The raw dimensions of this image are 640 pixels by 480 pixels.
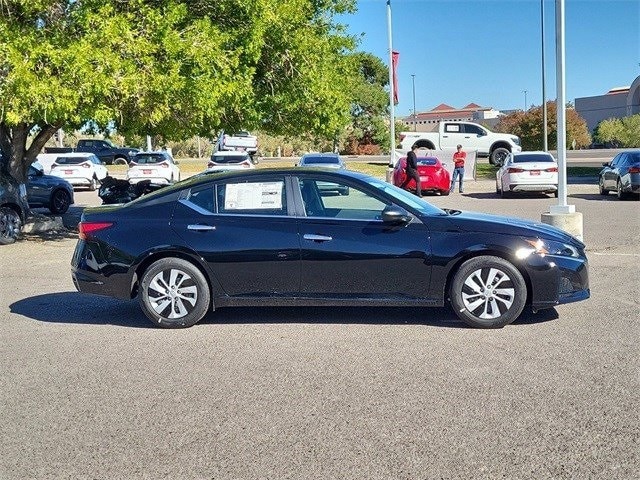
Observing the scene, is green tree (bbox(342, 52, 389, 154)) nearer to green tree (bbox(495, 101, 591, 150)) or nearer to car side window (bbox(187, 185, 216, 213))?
green tree (bbox(495, 101, 591, 150))

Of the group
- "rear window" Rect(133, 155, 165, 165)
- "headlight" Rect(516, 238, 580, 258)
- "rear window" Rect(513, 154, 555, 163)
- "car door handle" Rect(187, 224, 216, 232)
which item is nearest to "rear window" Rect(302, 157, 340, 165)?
"rear window" Rect(133, 155, 165, 165)

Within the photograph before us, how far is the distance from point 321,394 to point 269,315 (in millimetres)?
2620

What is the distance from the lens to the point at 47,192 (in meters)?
19.8

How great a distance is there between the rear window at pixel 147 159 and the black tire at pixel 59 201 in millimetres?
9131

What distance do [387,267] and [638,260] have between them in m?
5.40

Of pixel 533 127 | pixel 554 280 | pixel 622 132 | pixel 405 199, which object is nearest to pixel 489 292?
Answer: pixel 554 280

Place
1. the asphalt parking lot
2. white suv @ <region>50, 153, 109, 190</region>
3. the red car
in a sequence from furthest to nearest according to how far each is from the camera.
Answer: white suv @ <region>50, 153, 109, 190</region>
the red car
the asphalt parking lot

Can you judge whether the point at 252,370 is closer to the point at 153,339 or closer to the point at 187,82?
the point at 153,339

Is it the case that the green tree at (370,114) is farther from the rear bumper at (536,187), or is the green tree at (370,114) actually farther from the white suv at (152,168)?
the rear bumper at (536,187)

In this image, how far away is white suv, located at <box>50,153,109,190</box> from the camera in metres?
31.1

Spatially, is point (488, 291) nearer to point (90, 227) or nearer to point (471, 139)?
point (90, 227)

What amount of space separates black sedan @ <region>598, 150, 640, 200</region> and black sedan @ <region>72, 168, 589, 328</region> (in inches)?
564

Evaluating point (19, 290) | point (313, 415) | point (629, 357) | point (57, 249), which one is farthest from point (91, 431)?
point (57, 249)

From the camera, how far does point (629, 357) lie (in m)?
5.95
